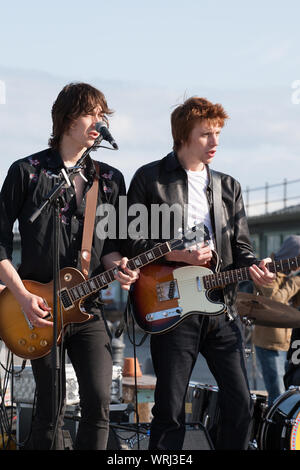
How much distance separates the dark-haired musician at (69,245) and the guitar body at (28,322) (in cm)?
5

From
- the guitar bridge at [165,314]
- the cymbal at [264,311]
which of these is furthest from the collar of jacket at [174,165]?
the cymbal at [264,311]

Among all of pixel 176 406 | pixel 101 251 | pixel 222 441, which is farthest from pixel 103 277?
pixel 222 441

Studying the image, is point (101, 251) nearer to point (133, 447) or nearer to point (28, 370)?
point (133, 447)

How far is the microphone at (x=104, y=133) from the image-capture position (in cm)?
376

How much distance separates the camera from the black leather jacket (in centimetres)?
443

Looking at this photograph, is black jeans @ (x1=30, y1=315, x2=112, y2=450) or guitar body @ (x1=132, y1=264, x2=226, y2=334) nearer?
black jeans @ (x1=30, y1=315, x2=112, y2=450)

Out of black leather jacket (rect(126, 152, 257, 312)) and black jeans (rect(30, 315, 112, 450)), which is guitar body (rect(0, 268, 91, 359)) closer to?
black jeans (rect(30, 315, 112, 450))

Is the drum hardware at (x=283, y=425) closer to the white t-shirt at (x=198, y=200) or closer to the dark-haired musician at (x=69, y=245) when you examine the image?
the white t-shirt at (x=198, y=200)

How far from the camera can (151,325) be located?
14.2 feet

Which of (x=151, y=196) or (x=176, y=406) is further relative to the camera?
(x=151, y=196)

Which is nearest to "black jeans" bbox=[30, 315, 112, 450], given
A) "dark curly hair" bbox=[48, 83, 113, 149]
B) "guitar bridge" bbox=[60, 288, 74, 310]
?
"guitar bridge" bbox=[60, 288, 74, 310]

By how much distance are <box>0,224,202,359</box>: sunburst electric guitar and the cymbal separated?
2229mm

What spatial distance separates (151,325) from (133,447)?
Result: 1.44 m

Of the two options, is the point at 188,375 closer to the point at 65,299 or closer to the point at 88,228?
the point at 65,299
